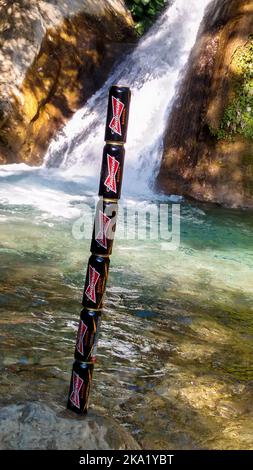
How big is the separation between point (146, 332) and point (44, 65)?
12393mm

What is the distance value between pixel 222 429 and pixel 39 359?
1313 mm

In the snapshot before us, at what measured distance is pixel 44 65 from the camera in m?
15.3

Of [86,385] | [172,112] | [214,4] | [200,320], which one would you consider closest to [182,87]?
[172,112]

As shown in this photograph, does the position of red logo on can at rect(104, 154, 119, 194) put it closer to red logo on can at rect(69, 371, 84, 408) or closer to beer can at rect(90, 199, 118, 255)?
beer can at rect(90, 199, 118, 255)

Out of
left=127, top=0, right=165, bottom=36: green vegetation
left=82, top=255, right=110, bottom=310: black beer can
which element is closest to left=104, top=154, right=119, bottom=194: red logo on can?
left=82, top=255, right=110, bottom=310: black beer can

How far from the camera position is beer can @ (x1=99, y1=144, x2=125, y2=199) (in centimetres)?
262

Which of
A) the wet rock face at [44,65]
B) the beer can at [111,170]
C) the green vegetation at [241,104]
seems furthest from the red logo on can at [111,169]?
the wet rock face at [44,65]

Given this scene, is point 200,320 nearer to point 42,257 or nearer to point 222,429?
point 222,429

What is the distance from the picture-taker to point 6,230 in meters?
7.66

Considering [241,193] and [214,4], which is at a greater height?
[214,4]

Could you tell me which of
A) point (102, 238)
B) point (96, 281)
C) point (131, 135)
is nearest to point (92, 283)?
point (96, 281)

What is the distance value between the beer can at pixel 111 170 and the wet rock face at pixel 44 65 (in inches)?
487

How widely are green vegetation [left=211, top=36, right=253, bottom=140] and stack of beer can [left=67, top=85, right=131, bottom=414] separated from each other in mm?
9184

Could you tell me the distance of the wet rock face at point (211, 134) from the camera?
37.2ft
